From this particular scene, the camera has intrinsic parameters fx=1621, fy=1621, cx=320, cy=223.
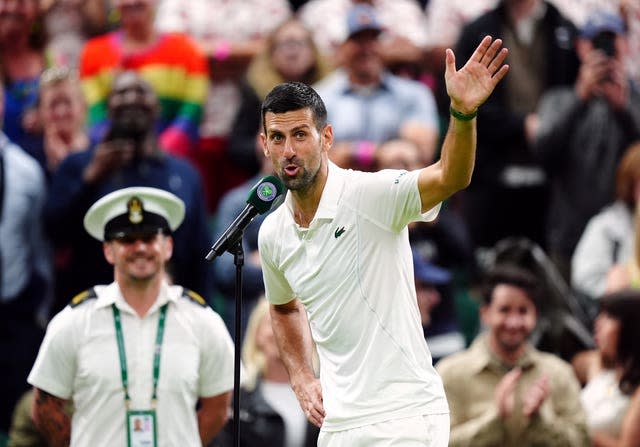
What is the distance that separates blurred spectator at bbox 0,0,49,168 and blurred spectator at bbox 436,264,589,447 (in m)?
3.32

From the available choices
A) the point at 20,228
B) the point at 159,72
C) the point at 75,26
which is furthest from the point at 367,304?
the point at 75,26

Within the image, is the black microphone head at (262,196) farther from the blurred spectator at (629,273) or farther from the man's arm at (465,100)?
the blurred spectator at (629,273)

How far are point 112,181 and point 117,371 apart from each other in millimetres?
2508

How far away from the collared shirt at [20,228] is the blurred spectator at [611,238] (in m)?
3.47

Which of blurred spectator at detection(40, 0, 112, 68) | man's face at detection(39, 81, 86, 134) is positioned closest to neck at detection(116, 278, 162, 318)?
man's face at detection(39, 81, 86, 134)

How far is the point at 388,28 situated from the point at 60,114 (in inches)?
99.9

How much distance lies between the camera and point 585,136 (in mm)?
11172

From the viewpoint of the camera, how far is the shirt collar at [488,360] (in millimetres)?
9125

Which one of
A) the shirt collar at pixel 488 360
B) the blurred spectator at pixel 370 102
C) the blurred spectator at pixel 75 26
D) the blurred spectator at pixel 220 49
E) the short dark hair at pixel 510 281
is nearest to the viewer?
the shirt collar at pixel 488 360

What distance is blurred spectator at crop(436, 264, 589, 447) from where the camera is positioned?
8.84 meters

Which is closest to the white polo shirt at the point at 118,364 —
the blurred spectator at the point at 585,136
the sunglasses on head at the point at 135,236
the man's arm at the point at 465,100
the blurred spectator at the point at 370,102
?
the sunglasses on head at the point at 135,236

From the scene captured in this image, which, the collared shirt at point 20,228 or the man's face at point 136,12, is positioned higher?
the man's face at point 136,12

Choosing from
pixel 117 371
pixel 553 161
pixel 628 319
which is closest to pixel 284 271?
pixel 117 371

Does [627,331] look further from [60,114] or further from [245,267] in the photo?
[60,114]
